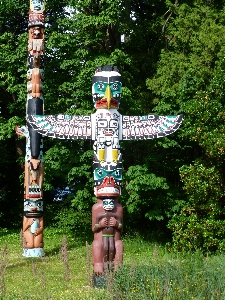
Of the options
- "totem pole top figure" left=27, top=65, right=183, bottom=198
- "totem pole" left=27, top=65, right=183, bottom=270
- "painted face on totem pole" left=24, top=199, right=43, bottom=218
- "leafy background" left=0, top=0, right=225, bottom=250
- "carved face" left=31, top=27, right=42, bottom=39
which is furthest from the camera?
"carved face" left=31, top=27, right=42, bottom=39

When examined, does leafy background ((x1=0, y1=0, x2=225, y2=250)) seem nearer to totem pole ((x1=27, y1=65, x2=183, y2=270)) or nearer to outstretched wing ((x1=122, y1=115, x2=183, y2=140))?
outstretched wing ((x1=122, y1=115, x2=183, y2=140))

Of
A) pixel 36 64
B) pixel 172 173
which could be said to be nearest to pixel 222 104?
pixel 172 173

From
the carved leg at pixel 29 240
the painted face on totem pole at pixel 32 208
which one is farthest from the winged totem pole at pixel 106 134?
the carved leg at pixel 29 240

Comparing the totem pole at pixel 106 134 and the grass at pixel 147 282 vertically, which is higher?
the totem pole at pixel 106 134

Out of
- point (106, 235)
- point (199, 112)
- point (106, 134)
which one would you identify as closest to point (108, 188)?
point (106, 235)

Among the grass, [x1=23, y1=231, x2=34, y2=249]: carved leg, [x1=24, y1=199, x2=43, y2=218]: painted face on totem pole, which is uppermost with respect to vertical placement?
[x1=24, y1=199, x2=43, y2=218]: painted face on totem pole

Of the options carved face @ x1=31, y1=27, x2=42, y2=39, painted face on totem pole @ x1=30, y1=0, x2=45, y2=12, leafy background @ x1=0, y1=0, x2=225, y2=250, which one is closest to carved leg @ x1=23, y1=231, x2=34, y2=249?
leafy background @ x1=0, y1=0, x2=225, y2=250

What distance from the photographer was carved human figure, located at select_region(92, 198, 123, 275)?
7.50m

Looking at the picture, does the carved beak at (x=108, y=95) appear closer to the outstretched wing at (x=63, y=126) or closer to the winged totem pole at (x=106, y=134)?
the winged totem pole at (x=106, y=134)

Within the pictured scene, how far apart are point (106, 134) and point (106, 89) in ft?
2.63

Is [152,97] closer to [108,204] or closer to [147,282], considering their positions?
[108,204]

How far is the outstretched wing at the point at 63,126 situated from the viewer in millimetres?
8164

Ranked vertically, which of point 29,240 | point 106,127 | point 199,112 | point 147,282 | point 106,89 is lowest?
point 147,282

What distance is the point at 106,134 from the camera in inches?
318
